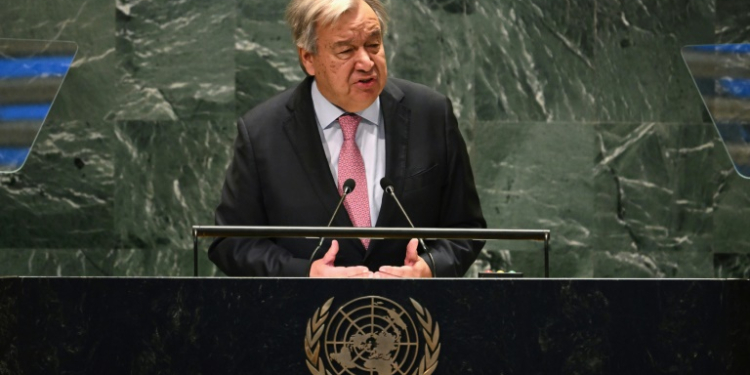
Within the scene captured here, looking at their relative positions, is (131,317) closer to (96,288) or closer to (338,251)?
(96,288)

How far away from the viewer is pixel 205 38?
5461 mm

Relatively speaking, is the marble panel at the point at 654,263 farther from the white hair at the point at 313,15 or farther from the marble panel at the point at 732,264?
the white hair at the point at 313,15

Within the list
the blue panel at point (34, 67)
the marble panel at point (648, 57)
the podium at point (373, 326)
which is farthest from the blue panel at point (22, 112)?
the marble panel at point (648, 57)

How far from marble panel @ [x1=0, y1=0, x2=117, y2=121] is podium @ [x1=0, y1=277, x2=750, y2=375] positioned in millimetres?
3017

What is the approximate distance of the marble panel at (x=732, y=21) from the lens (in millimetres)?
5520

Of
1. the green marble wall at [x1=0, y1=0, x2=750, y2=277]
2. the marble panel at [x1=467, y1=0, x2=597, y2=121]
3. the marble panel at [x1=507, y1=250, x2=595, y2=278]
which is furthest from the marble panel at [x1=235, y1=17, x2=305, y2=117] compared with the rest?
the marble panel at [x1=507, y1=250, x2=595, y2=278]

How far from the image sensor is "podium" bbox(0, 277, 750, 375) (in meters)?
2.53

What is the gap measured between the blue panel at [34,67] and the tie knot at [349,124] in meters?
1.86

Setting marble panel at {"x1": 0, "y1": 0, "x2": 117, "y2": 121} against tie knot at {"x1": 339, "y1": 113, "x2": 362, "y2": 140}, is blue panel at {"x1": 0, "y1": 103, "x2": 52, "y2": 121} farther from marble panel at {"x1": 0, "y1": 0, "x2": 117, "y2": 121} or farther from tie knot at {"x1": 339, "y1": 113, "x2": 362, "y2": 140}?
tie knot at {"x1": 339, "y1": 113, "x2": 362, "y2": 140}

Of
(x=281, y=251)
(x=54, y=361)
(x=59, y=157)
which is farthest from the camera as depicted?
(x=59, y=157)

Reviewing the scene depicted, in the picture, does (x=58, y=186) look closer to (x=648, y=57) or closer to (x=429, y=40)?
(x=429, y=40)

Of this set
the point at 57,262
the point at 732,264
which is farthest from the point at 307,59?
the point at 732,264

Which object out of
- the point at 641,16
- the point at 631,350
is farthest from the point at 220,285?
the point at 641,16

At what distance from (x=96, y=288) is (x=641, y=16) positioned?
12.1ft
